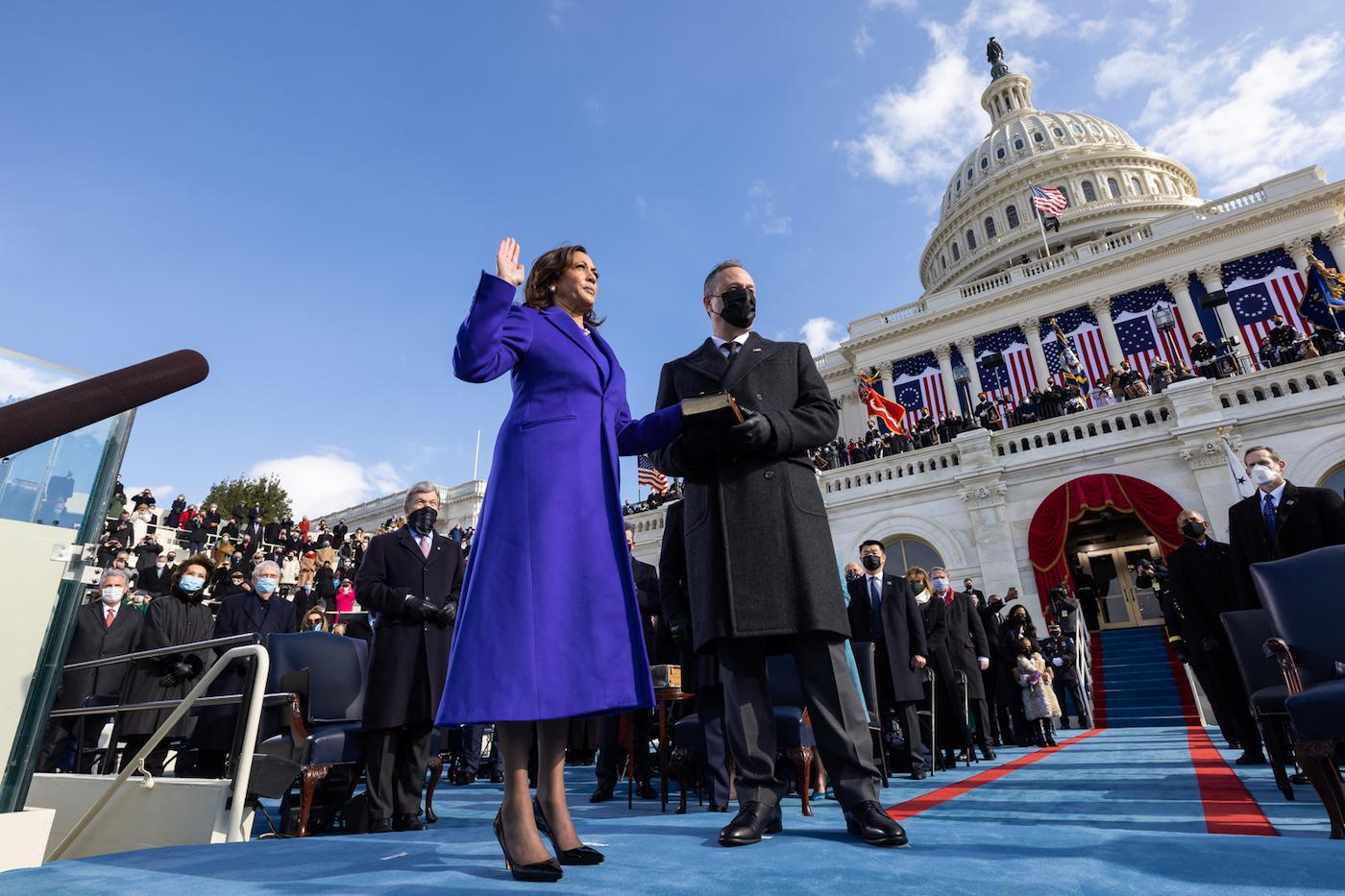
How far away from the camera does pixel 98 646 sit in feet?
22.3

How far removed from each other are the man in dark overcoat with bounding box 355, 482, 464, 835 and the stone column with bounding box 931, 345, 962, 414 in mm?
31504

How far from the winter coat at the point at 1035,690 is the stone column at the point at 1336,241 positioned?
28.9 m

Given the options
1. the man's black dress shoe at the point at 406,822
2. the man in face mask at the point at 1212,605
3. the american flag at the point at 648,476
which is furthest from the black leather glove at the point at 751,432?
the american flag at the point at 648,476

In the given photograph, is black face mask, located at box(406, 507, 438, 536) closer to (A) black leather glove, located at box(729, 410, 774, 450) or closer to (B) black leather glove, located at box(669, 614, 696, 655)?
(B) black leather glove, located at box(669, 614, 696, 655)

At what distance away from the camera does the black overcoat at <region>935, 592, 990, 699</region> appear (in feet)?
26.9

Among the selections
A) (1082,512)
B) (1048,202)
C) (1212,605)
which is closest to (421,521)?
(1212,605)

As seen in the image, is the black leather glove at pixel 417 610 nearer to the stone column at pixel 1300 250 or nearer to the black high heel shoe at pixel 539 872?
the black high heel shoe at pixel 539 872

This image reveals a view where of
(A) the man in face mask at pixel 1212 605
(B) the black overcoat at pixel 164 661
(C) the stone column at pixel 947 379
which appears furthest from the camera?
(C) the stone column at pixel 947 379

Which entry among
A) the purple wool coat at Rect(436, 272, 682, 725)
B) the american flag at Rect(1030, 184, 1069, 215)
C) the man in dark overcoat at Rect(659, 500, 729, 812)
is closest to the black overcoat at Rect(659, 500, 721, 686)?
the man in dark overcoat at Rect(659, 500, 729, 812)

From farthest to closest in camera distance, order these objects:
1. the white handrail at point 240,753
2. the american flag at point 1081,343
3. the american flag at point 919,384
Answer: the american flag at point 919,384 → the american flag at point 1081,343 → the white handrail at point 240,753

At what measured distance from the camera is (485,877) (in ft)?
6.53

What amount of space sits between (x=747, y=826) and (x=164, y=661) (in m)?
5.13

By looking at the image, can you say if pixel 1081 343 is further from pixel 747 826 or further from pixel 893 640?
pixel 747 826

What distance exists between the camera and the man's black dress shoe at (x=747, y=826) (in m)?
2.48
